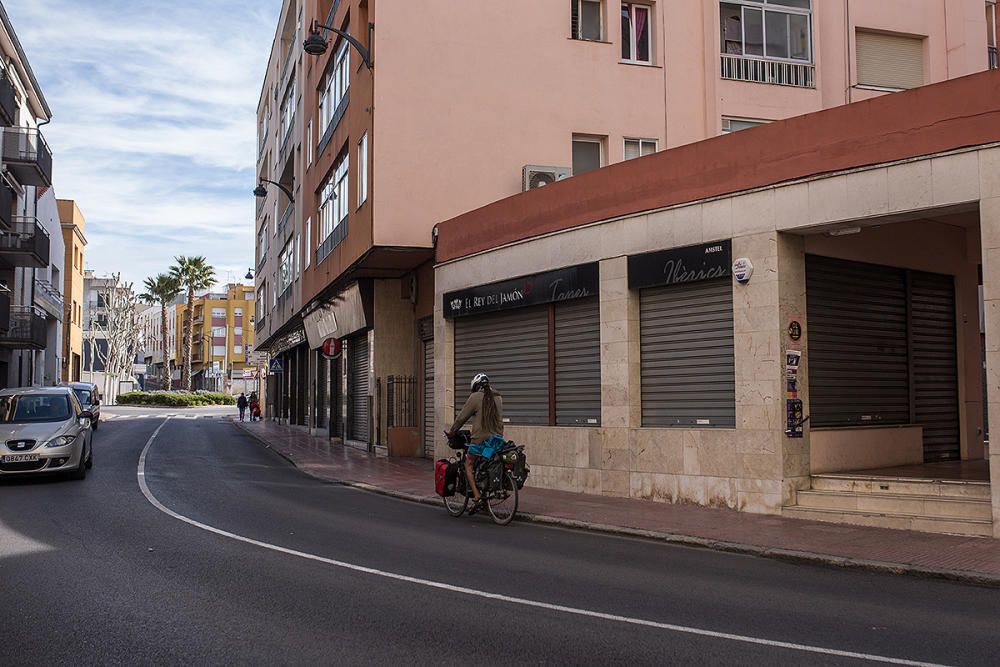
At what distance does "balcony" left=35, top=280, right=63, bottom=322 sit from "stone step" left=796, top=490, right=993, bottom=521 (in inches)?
1769

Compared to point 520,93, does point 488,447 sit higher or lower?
lower

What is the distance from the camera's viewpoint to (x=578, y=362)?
15977mm

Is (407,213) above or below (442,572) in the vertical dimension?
above

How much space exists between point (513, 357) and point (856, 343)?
245 inches

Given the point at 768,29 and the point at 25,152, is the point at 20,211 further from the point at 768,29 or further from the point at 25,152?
the point at 768,29

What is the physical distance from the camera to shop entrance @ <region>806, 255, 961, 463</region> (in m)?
13.4

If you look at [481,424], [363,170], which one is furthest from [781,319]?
[363,170]

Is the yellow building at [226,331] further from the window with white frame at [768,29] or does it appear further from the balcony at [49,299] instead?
the window with white frame at [768,29]

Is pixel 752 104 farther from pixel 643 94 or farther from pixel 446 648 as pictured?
pixel 446 648

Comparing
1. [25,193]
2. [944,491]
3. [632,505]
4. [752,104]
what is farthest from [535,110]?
[25,193]

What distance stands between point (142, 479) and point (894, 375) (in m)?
12.6

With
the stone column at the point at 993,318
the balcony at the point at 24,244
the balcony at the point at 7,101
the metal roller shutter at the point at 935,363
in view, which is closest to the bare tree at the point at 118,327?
the balcony at the point at 24,244

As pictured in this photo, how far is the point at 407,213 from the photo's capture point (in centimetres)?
2123

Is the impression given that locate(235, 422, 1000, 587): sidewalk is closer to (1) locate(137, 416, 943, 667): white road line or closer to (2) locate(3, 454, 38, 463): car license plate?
(1) locate(137, 416, 943, 667): white road line
